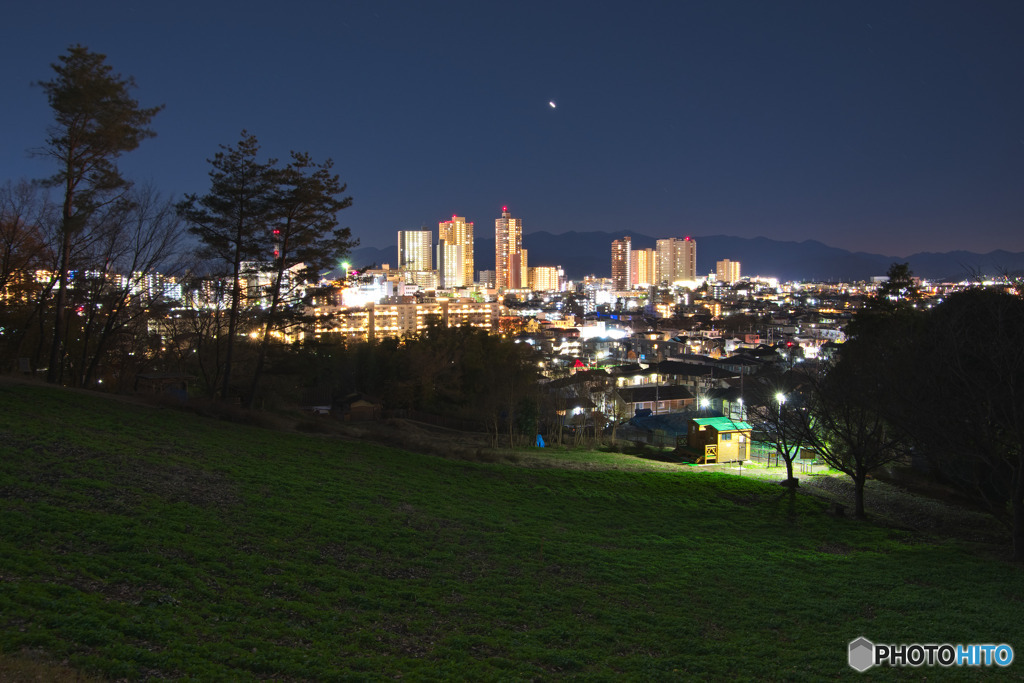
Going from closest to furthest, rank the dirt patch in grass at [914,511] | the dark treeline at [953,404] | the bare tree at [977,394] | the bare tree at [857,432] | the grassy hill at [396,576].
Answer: the grassy hill at [396,576] < the bare tree at [977,394] < the dark treeline at [953,404] < the dirt patch in grass at [914,511] < the bare tree at [857,432]

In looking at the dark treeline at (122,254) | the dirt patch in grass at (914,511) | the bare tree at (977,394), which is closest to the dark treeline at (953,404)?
the bare tree at (977,394)

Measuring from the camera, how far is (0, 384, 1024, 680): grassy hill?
5.23 m

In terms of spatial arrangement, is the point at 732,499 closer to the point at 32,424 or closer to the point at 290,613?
the point at 290,613

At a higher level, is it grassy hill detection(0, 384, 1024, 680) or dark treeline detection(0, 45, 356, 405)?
dark treeline detection(0, 45, 356, 405)

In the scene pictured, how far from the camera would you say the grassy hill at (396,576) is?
5.23m

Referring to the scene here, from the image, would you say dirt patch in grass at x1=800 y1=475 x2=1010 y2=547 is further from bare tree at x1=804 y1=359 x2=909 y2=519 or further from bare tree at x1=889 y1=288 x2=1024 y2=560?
bare tree at x1=889 y1=288 x2=1024 y2=560

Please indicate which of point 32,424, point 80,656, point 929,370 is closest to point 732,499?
point 929,370

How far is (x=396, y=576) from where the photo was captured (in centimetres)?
743

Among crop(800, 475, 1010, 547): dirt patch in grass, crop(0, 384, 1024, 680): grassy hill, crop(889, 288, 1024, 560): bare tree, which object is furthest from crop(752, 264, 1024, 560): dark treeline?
crop(0, 384, 1024, 680): grassy hill

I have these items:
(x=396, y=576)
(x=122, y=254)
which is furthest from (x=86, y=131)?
(x=396, y=576)

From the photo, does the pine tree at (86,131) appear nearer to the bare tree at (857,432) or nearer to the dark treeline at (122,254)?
the dark treeline at (122,254)

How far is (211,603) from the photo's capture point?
5.82 metres

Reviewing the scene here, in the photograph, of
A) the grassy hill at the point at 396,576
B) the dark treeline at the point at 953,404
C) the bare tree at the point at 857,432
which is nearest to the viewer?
the grassy hill at the point at 396,576

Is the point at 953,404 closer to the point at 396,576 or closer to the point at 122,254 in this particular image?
the point at 396,576
